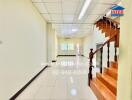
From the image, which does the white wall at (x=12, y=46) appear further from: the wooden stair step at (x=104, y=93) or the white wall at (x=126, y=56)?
the white wall at (x=126, y=56)

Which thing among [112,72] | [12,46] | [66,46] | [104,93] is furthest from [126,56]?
[66,46]

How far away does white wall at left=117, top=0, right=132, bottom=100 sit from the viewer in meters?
1.56

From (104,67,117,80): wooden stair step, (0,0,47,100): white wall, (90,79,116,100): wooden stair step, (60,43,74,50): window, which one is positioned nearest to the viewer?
(0,0,47,100): white wall

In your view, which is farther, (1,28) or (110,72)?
(110,72)

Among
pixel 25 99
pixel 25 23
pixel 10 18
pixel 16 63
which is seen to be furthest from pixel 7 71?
pixel 25 23

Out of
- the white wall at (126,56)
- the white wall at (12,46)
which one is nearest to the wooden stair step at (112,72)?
the white wall at (126,56)

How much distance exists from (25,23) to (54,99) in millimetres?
2536

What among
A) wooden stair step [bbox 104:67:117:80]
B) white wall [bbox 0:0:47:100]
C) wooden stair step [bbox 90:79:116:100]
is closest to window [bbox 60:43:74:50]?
wooden stair step [bbox 104:67:117:80]

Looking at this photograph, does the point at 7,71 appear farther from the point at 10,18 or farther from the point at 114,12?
the point at 114,12

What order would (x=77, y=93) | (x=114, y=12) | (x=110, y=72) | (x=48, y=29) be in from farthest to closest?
(x=48, y=29)
(x=110, y=72)
(x=77, y=93)
(x=114, y=12)

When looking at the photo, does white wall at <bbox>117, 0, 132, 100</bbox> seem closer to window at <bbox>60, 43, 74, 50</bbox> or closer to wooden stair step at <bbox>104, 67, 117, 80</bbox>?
wooden stair step at <bbox>104, 67, 117, 80</bbox>

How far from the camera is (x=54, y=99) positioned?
147 inches

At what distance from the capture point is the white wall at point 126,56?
61.3 inches

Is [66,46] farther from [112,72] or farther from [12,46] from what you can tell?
[12,46]
